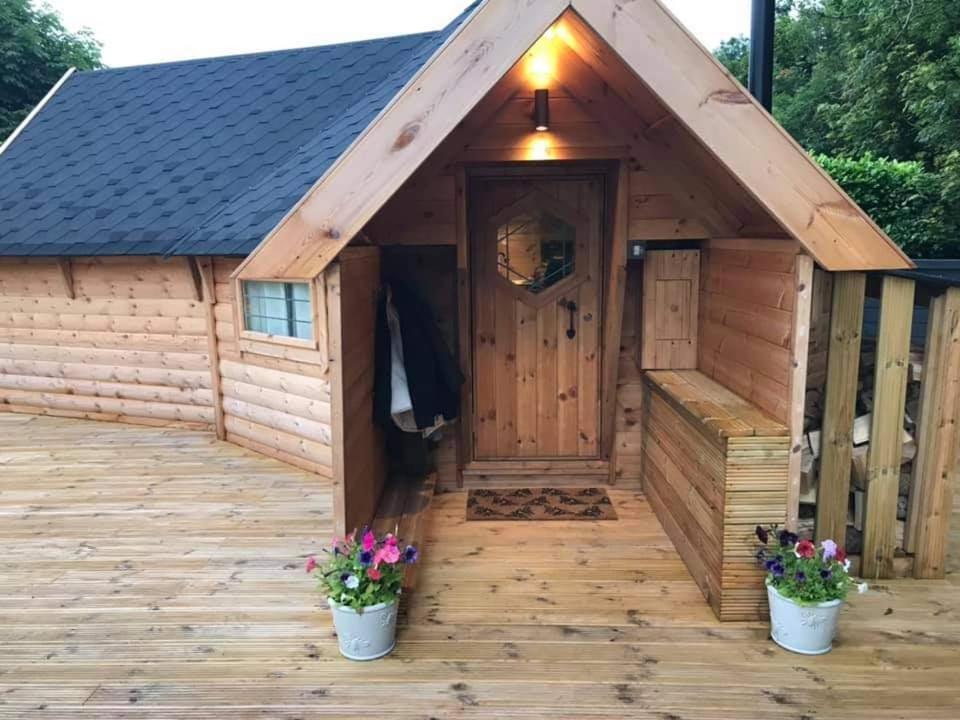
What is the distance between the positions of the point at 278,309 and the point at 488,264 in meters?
1.60

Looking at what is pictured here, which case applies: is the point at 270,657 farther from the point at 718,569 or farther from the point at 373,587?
the point at 718,569

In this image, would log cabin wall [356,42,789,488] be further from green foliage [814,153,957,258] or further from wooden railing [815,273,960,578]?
green foliage [814,153,957,258]

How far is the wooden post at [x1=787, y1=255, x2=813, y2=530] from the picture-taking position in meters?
2.49

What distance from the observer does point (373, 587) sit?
236 centimetres

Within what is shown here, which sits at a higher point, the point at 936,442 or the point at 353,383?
the point at 353,383

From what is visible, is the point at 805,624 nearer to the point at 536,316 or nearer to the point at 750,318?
the point at 750,318

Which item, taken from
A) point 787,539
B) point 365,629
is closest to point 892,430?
point 787,539

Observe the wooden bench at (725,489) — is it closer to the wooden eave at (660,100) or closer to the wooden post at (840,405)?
the wooden post at (840,405)

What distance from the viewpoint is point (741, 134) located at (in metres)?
2.30

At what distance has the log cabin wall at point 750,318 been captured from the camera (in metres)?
2.62

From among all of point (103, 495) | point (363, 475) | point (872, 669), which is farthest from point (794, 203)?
point (103, 495)

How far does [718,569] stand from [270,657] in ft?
5.92

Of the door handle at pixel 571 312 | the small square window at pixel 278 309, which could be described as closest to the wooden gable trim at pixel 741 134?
the door handle at pixel 571 312

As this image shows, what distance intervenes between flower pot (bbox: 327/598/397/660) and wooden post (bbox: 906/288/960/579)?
235 cm
